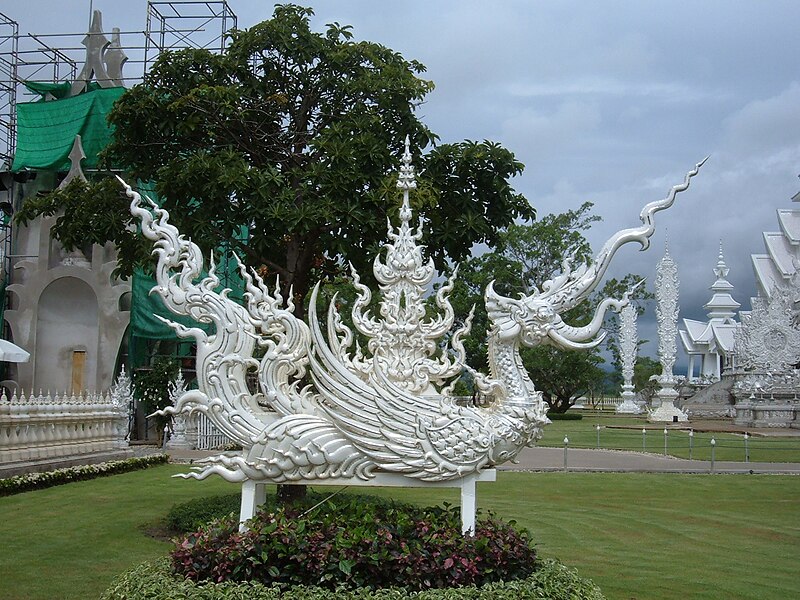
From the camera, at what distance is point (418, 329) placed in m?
7.78

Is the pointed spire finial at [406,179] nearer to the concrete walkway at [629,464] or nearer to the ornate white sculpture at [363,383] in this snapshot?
the ornate white sculpture at [363,383]

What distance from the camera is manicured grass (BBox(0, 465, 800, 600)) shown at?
322 inches

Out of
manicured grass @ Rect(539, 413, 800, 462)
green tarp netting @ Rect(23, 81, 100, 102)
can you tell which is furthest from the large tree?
green tarp netting @ Rect(23, 81, 100, 102)

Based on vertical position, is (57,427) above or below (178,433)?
above

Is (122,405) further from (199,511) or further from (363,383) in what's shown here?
(363,383)

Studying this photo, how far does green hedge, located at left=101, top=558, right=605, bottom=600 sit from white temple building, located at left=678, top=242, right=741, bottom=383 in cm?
5042

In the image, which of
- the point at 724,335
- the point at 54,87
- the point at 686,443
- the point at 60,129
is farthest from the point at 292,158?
the point at 724,335

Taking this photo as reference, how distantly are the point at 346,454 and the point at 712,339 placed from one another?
55.5m

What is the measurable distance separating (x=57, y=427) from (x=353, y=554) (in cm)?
1109

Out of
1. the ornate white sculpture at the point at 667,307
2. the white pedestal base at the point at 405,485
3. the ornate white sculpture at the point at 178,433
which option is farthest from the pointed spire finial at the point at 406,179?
the ornate white sculpture at the point at 667,307

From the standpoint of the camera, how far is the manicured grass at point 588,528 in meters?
8.19

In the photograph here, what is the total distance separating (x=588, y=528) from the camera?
11.2m

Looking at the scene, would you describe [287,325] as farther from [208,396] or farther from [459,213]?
[459,213]

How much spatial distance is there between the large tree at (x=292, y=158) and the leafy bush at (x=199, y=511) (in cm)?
275
